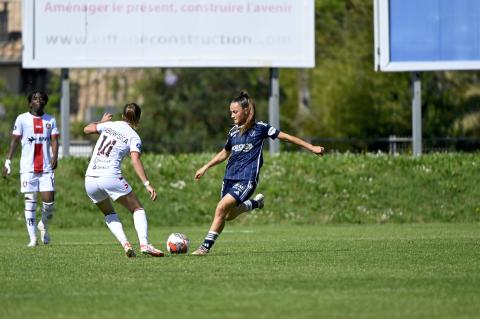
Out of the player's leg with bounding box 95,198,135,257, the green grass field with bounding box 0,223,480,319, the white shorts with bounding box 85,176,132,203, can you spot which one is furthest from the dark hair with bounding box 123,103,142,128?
the green grass field with bounding box 0,223,480,319

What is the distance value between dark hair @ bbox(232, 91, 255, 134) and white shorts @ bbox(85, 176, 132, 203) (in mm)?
1653

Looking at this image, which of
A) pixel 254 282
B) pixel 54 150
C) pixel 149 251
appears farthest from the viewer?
pixel 54 150

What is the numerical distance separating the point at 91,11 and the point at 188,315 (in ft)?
66.4

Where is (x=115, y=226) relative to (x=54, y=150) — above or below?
below

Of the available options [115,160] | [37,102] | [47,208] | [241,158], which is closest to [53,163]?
[47,208]

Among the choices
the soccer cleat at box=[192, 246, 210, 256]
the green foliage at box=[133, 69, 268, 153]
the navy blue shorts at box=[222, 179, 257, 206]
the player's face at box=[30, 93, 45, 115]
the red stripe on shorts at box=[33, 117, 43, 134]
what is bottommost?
the soccer cleat at box=[192, 246, 210, 256]

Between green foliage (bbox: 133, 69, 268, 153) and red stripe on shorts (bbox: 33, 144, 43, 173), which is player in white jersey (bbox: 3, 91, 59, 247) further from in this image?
green foliage (bbox: 133, 69, 268, 153)

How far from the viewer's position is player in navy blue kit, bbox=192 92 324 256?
554 inches

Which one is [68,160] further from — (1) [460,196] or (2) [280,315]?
(2) [280,315]

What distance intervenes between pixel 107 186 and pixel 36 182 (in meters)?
4.04

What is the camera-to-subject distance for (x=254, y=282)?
10.7 meters

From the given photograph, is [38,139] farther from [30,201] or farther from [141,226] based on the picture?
[141,226]

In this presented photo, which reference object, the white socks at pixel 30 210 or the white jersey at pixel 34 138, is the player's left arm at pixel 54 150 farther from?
the white socks at pixel 30 210

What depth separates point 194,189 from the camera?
2691cm
